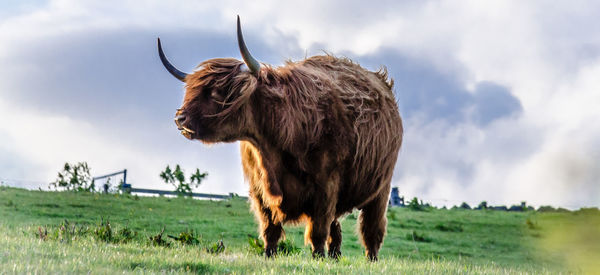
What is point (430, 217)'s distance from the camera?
17.8 meters

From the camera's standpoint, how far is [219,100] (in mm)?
5465

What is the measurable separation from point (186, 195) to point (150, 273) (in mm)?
15479

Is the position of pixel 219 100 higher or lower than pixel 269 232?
higher

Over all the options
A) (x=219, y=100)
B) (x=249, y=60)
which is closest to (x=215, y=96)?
(x=219, y=100)

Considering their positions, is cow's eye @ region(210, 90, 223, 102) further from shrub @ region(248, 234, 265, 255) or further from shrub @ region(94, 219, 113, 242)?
shrub @ region(94, 219, 113, 242)

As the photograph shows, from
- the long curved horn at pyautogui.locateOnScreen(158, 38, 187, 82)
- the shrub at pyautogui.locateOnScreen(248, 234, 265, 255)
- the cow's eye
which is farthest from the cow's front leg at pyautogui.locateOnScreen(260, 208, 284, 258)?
the long curved horn at pyautogui.locateOnScreen(158, 38, 187, 82)

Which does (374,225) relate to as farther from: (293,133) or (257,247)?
(293,133)

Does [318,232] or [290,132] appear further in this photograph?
[318,232]

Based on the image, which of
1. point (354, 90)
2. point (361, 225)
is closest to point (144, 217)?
point (361, 225)

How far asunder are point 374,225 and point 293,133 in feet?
→ 7.34

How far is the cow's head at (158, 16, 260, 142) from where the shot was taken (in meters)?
5.30

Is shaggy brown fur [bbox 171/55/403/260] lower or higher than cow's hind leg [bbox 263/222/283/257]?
higher

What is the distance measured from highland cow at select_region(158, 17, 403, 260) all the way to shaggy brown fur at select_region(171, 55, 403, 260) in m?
0.01

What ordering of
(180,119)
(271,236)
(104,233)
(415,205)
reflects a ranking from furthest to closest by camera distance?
(415,205) → (104,233) → (271,236) → (180,119)
